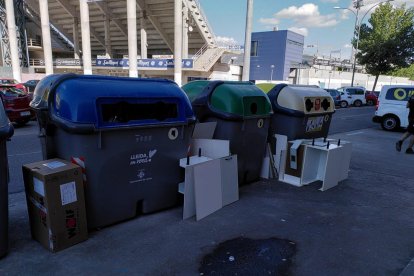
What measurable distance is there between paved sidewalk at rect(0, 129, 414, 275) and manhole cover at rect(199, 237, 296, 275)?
0.08 meters

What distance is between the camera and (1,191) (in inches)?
105

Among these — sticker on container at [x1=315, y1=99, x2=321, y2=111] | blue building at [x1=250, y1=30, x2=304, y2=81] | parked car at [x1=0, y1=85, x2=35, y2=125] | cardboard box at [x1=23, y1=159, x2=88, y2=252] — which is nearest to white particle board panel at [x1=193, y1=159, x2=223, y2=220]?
cardboard box at [x1=23, y1=159, x2=88, y2=252]

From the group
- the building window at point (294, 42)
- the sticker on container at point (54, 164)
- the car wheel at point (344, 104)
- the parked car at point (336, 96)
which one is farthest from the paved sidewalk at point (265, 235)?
the building window at point (294, 42)

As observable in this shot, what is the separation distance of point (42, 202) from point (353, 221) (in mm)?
3527

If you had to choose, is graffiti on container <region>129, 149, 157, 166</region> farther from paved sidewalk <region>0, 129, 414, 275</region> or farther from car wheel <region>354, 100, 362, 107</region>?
car wheel <region>354, 100, 362, 107</region>

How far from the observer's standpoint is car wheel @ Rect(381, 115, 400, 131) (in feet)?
40.9

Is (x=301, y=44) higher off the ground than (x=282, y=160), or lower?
higher

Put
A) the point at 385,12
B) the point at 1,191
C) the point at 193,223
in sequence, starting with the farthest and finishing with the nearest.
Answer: the point at 385,12 < the point at 193,223 < the point at 1,191

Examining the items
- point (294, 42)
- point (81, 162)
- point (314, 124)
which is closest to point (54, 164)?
point (81, 162)

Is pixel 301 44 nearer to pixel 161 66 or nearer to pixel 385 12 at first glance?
pixel 385 12

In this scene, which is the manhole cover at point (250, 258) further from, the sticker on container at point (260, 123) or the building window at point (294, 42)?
the building window at point (294, 42)

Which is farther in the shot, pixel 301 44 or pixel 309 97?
pixel 301 44

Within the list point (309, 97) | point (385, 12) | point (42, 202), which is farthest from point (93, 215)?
point (385, 12)

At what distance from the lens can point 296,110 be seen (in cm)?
525
